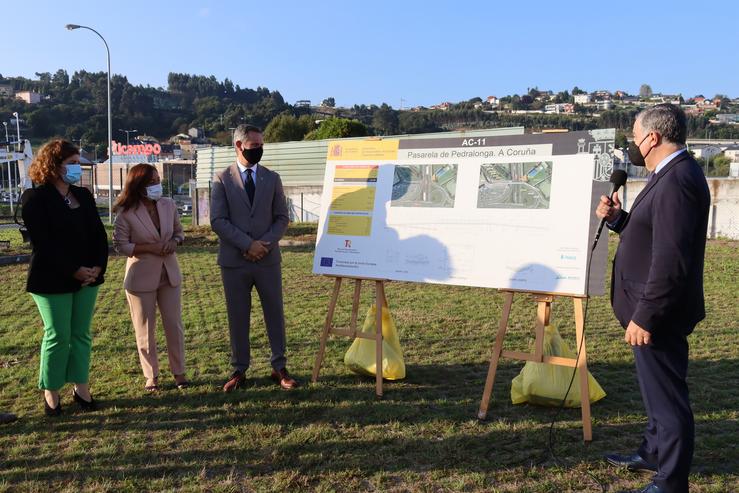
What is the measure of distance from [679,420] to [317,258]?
3.28 m

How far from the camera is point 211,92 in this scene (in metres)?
167

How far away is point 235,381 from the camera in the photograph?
5.21 metres

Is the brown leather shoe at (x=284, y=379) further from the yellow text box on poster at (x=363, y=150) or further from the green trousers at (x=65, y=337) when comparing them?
the yellow text box on poster at (x=363, y=150)

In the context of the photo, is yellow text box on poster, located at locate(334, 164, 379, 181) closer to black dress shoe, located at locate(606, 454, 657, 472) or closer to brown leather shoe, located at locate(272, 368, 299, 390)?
brown leather shoe, located at locate(272, 368, 299, 390)

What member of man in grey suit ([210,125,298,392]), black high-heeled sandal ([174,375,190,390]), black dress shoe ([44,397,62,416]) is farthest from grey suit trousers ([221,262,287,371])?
black dress shoe ([44,397,62,416])

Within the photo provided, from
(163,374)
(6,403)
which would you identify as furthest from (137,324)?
(6,403)

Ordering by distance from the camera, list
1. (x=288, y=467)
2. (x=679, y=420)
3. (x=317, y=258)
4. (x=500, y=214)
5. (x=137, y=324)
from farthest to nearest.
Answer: (x=317, y=258) → (x=137, y=324) → (x=500, y=214) → (x=288, y=467) → (x=679, y=420)

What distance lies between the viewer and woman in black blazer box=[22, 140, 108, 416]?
4410mm

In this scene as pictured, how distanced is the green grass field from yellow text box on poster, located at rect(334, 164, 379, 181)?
1.85 meters

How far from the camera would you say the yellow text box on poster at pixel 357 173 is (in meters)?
5.41

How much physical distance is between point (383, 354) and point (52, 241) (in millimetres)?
2857

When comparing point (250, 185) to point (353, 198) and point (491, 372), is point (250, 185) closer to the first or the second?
point (353, 198)

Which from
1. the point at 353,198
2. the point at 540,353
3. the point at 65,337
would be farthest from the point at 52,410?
the point at 540,353

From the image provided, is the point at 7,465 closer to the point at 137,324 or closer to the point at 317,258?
the point at 137,324
